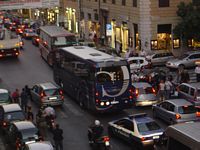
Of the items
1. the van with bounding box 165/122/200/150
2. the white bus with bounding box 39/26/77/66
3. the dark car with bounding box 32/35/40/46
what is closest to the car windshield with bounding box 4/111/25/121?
the van with bounding box 165/122/200/150

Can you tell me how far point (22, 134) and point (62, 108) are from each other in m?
10.3

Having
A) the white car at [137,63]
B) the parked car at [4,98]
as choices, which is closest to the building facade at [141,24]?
the white car at [137,63]

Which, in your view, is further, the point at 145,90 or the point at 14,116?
the point at 145,90

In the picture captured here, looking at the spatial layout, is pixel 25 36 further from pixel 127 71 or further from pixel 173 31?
pixel 127 71

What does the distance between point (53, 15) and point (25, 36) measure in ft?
69.7

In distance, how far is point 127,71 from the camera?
30906 mm

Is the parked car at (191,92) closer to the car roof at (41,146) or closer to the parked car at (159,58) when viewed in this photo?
the car roof at (41,146)

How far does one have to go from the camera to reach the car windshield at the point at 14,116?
92.6 ft

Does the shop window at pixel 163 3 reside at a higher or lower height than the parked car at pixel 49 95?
higher

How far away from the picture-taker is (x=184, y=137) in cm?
1463

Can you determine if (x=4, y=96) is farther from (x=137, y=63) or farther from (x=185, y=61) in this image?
(x=185, y=61)

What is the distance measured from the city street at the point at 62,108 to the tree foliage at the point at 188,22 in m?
13.2

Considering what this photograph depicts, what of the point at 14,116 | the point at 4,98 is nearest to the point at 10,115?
the point at 14,116

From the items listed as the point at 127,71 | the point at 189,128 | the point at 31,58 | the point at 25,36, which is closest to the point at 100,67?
the point at 127,71
